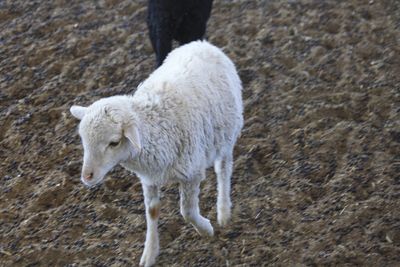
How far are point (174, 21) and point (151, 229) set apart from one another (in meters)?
1.61

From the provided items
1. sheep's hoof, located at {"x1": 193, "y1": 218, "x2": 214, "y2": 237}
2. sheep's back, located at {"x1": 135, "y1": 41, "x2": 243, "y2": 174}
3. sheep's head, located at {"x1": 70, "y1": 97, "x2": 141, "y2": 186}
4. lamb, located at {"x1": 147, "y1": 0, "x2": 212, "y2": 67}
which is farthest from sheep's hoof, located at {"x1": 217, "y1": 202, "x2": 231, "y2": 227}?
lamb, located at {"x1": 147, "y1": 0, "x2": 212, "y2": 67}

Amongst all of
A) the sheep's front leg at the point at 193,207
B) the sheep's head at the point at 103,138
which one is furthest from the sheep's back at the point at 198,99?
the sheep's head at the point at 103,138

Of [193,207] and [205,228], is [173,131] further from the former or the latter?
[205,228]

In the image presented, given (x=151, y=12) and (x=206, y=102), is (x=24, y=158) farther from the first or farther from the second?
(x=206, y=102)

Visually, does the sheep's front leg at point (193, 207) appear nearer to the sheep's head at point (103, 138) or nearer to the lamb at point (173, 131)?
the lamb at point (173, 131)

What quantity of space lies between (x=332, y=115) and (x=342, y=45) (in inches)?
44.1

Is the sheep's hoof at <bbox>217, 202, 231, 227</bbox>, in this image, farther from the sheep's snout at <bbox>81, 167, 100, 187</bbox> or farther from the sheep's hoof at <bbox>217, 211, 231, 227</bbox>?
A: the sheep's snout at <bbox>81, 167, 100, 187</bbox>

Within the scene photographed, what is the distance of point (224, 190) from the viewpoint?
386 cm

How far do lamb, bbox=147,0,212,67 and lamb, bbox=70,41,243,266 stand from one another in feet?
2.16

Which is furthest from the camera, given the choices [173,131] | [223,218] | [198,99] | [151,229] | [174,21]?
[174,21]

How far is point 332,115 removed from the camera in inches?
186

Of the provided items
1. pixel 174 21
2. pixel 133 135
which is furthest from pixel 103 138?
pixel 174 21

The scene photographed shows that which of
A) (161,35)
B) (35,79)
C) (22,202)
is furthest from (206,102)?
(35,79)

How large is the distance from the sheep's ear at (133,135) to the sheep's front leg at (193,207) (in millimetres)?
551
